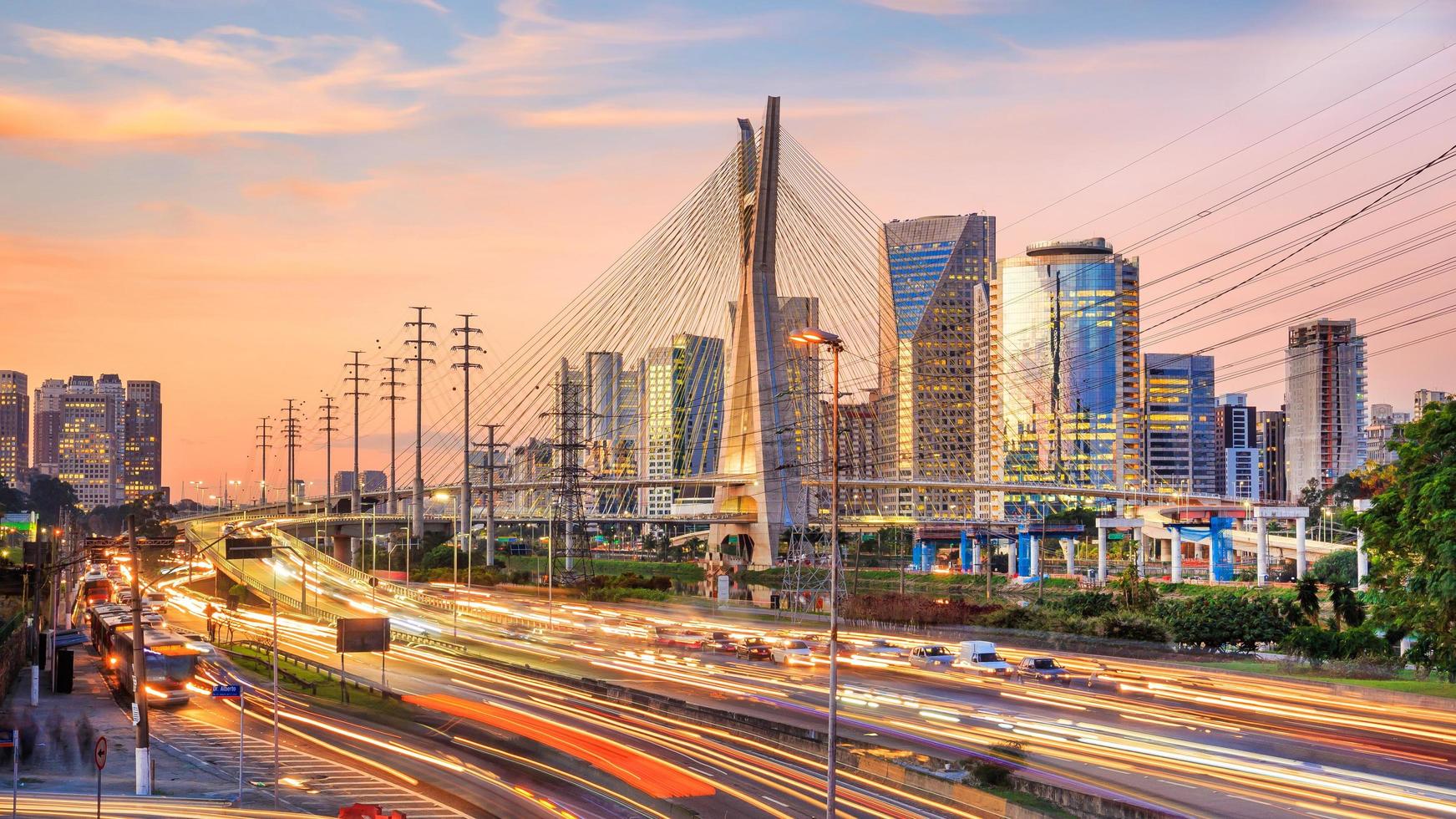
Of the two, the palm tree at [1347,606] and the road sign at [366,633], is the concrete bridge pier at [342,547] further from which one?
the palm tree at [1347,606]

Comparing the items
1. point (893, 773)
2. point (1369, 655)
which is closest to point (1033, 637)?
point (1369, 655)

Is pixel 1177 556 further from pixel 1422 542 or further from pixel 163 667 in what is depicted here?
pixel 163 667

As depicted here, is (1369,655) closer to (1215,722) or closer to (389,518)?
(1215,722)

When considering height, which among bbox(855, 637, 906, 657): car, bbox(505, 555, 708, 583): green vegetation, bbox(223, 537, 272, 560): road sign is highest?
bbox(223, 537, 272, 560): road sign

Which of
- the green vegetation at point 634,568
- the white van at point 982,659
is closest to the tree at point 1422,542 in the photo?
the white van at point 982,659

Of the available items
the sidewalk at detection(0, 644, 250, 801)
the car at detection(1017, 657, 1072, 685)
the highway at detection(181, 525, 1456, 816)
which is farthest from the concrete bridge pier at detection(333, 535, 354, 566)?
the car at detection(1017, 657, 1072, 685)

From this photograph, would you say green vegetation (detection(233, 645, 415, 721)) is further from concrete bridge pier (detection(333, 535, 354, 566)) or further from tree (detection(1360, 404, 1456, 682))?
concrete bridge pier (detection(333, 535, 354, 566))

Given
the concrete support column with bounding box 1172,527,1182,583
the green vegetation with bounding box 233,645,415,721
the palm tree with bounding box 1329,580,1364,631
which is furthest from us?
the concrete support column with bounding box 1172,527,1182,583
